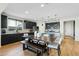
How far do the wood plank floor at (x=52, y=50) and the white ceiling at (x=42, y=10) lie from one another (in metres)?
0.54

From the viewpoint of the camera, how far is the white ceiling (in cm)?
141

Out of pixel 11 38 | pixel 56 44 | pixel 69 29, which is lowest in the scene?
pixel 56 44

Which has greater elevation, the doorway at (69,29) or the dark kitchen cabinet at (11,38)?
the doorway at (69,29)

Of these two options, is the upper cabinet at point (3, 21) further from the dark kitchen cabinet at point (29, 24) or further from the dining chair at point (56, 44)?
the dining chair at point (56, 44)

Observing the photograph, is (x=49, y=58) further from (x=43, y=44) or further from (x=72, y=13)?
(x=72, y=13)

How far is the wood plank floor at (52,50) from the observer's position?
146 cm

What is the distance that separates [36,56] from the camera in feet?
4.90

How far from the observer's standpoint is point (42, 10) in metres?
1.49

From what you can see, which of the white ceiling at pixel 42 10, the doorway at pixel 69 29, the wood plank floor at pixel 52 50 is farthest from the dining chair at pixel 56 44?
the white ceiling at pixel 42 10

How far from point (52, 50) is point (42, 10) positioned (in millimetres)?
819

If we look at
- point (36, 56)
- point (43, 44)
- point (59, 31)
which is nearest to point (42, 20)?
point (59, 31)

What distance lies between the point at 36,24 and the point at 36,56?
2.14 feet

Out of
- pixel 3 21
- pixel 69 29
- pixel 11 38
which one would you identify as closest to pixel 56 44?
pixel 69 29

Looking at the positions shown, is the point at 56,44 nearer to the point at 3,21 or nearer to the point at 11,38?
the point at 11,38
